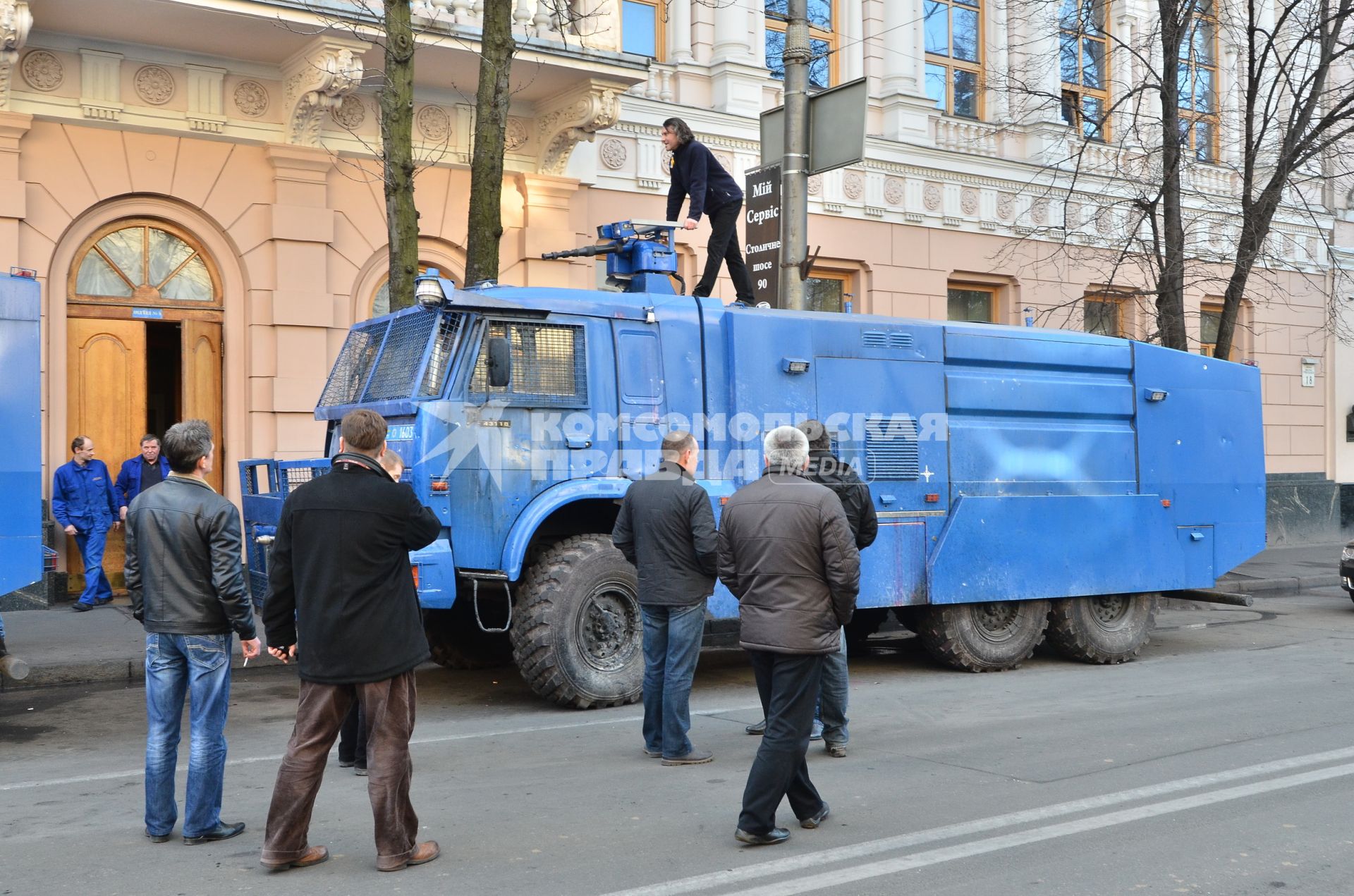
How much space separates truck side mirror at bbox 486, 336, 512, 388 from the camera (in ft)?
27.3

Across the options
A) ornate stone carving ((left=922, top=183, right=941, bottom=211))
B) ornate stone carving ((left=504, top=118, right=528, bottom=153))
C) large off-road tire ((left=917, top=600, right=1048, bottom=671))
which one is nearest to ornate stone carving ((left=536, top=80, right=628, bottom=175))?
ornate stone carving ((left=504, top=118, right=528, bottom=153))

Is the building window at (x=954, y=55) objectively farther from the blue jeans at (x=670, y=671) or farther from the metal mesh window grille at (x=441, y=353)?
the blue jeans at (x=670, y=671)

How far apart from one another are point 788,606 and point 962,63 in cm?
1681

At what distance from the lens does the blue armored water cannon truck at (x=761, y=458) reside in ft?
27.7

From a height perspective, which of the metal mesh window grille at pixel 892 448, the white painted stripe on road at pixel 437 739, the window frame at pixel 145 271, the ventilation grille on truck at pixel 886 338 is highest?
the window frame at pixel 145 271

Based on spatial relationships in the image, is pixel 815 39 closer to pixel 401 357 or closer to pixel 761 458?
pixel 761 458

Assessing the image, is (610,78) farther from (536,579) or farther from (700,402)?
(536,579)

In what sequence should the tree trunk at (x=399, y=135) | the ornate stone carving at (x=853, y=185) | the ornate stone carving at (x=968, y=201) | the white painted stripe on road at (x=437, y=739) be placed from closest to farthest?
1. the white painted stripe on road at (x=437, y=739)
2. the tree trunk at (x=399, y=135)
3. the ornate stone carving at (x=853, y=185)
4. the ornate stone carving at (x=968, y=201)

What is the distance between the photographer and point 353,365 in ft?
30.5

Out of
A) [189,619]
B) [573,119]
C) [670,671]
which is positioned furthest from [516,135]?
[189,619]

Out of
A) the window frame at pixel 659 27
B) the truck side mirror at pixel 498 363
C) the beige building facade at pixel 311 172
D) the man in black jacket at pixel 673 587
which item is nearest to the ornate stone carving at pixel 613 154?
the beige building facade at pixel 311 172

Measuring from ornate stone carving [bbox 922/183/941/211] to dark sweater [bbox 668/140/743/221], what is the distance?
862 cm

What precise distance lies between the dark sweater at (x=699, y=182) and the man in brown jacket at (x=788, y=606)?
552 cm

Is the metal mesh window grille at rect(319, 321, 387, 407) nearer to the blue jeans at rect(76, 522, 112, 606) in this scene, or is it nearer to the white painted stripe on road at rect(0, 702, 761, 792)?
the white painted stripe on road at rect(0, 702, 761, 792)
